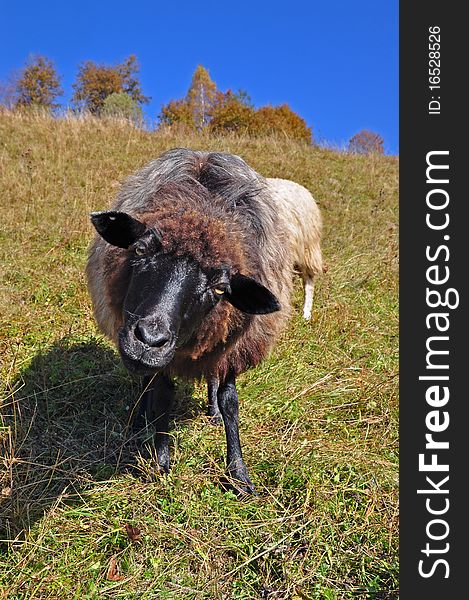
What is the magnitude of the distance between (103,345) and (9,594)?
253cm

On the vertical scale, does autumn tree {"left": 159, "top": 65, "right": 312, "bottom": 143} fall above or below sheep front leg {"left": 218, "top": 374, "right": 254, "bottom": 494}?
above

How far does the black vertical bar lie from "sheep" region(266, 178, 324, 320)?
2.97 metres

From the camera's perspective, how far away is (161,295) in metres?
2.29

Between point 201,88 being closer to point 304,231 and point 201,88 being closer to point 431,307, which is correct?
point 304,231

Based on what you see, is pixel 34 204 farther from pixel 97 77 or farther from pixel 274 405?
pixel 97 77

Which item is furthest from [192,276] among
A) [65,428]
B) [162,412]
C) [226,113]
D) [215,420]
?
[226,113]

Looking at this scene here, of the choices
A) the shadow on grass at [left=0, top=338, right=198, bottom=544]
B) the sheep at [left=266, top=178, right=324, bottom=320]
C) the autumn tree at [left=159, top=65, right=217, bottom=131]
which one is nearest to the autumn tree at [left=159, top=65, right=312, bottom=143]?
the autumn tree at [left=159, top=65, right=217, bottom=131]

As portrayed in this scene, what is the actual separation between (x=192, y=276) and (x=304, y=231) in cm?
426

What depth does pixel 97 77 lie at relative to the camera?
104 ft

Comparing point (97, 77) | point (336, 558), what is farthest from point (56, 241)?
point (97, 77)

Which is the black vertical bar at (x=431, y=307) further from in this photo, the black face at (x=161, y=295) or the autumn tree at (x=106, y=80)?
the autumn tree at (x=106, y=80)

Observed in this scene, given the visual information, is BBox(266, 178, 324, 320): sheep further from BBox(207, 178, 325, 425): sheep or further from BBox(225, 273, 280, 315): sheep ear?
BBox(225, 273, 280, 315): sheep ear

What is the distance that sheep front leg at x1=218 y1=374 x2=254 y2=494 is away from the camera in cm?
331

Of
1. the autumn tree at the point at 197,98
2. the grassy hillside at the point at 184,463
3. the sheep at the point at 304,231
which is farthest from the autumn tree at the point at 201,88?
the grassy hillside at the point at 184,463
